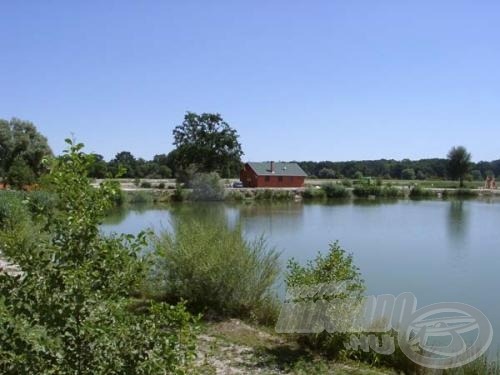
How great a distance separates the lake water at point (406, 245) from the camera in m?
10.7

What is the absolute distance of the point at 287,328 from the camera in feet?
17.4

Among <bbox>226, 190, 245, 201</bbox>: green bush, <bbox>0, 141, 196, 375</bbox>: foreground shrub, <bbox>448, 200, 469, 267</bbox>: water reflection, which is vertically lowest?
<bbox>448, 200, 469, 267</bbox>: water reflection

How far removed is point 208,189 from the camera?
4191 cm

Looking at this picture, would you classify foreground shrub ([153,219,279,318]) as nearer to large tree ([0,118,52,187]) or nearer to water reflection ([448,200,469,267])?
water reflection ([448,200,469,267])

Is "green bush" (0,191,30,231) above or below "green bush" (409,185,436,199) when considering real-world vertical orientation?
above

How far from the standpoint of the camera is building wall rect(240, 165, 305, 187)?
52250 millimetres

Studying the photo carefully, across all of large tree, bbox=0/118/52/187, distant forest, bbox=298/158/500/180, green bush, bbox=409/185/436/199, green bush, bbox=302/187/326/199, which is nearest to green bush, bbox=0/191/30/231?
Result: large tree, bbox=0/118/52/187

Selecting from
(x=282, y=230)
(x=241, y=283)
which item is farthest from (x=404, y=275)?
(x=282, y=230)

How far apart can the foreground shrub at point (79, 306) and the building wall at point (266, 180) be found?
4994 centimetres

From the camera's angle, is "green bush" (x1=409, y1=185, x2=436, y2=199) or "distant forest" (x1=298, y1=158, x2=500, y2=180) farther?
"distant forest" (x1=298, y1=158, x2=500, y2=180)

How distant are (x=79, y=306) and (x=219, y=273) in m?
4.25

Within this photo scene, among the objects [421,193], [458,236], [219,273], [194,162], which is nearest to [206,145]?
[194,162]

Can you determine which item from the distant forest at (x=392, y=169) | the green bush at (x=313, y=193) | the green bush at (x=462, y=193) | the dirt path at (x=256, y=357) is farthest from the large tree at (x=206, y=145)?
the dirt path at (x=256, y=357)

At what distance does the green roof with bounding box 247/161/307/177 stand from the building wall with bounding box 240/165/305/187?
0.36 metres
